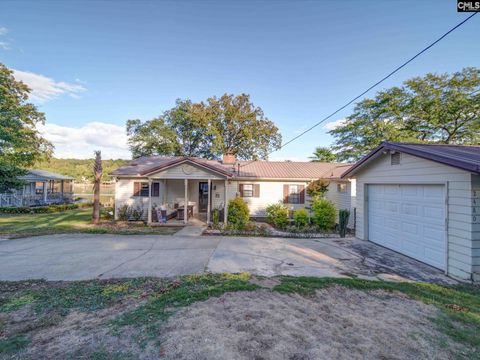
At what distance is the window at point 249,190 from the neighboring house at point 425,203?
6901 millimetres

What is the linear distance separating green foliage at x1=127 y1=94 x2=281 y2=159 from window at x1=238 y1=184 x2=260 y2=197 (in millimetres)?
14655

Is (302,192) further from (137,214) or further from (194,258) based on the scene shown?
(137,214)

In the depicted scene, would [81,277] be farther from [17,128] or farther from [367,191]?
[17,128]

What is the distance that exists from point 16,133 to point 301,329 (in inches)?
675

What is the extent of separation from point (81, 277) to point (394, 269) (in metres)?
7.77

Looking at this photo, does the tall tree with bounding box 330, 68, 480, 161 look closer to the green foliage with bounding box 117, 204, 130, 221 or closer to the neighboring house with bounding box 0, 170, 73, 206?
the green foliage with bounding box 117, 204, 130, 221

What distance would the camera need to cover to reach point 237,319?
3145 millimetres

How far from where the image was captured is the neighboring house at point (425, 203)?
4.92m

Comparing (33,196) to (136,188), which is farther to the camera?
(33,196)

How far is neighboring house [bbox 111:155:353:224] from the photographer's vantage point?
12.0m

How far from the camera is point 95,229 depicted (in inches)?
408

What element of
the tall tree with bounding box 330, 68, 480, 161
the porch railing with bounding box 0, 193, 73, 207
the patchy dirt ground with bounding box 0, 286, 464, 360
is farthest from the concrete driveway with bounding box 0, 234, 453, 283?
the tall tree with bounding box 330, 68, 480, 161

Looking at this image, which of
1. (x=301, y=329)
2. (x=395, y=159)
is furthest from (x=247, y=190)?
(x=301, y=329)

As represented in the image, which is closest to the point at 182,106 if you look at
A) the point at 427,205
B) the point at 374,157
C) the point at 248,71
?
the point at 248,71
